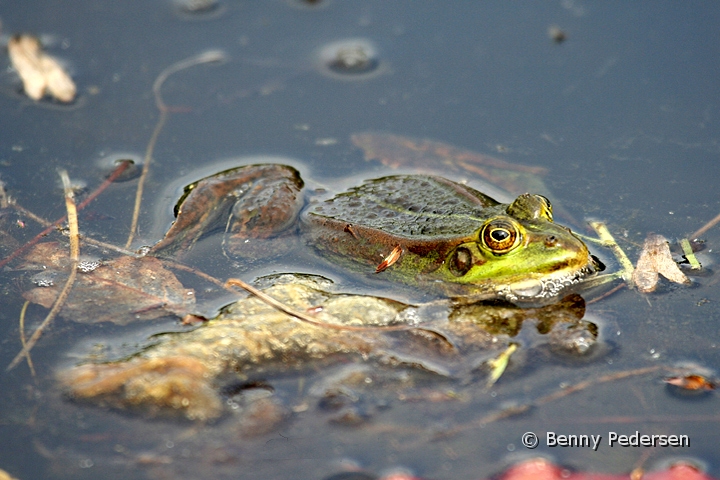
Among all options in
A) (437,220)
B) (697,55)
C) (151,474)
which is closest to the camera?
(151,474)

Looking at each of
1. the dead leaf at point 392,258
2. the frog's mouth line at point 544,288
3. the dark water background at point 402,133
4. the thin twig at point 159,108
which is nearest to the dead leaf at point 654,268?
the dark water background at point 402,133

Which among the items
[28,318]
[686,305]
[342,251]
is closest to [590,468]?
[686,305]

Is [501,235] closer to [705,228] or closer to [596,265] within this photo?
[596,265]

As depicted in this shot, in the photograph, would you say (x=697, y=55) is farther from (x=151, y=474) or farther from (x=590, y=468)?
(x=151, y=474)

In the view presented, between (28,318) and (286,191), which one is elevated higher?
(286,191)

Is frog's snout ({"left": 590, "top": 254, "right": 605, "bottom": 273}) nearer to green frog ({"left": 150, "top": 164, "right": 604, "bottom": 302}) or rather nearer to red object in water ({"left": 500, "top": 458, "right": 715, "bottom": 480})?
green frog ({"left": 150, "top": 164, "right": 604, "bottom": 302})

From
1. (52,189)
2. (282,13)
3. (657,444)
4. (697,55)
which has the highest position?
(282,13)

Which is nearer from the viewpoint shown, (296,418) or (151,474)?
(151,474)

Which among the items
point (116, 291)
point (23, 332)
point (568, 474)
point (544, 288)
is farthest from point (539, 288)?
point (23, 332)
